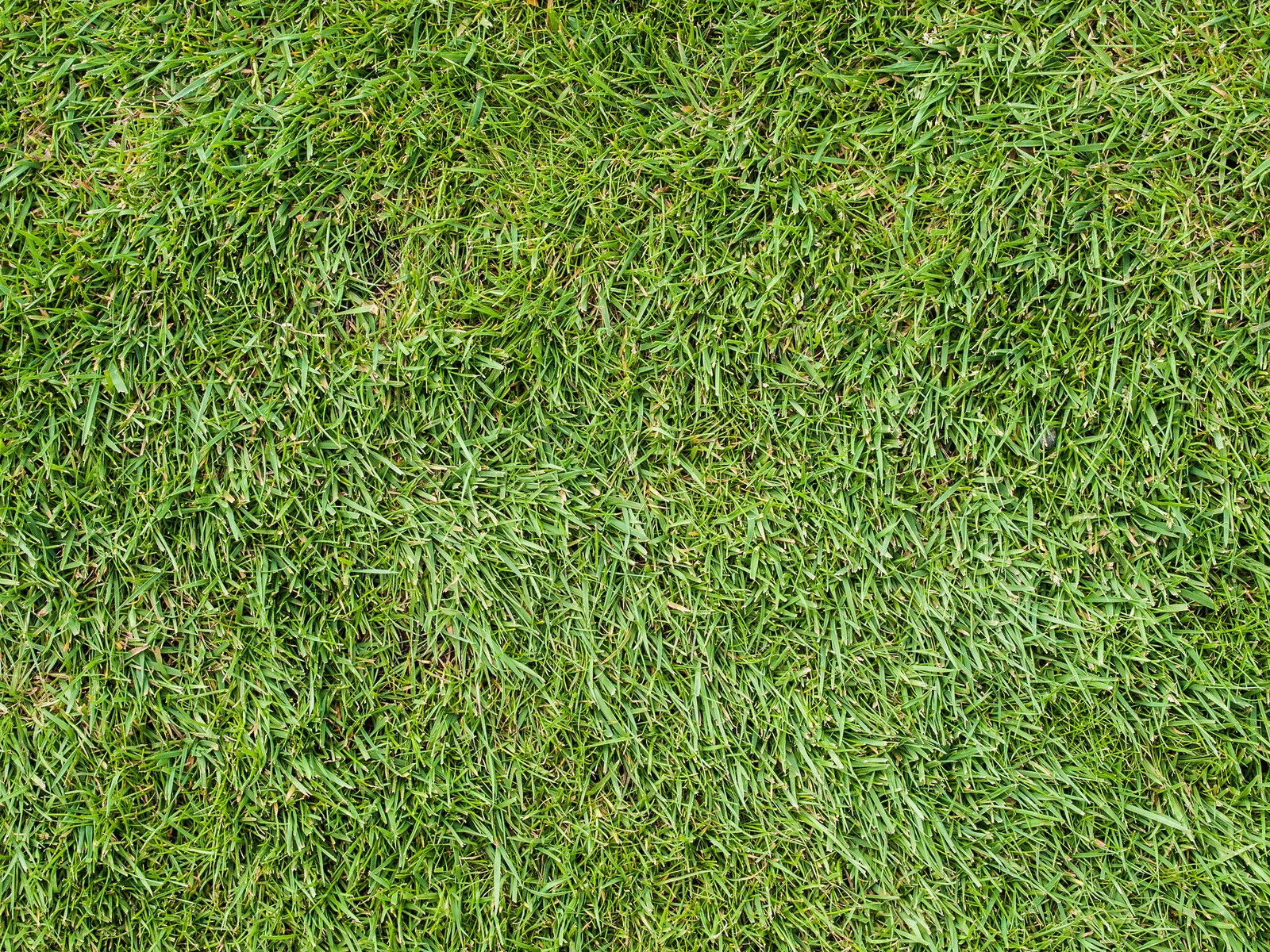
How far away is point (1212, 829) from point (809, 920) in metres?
0.86

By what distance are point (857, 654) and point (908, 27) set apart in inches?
52.8

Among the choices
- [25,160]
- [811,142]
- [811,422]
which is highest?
[811,142]

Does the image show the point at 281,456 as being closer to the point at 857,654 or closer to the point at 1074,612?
the point at 857,654

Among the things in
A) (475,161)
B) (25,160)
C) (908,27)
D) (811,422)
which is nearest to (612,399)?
(811,422)

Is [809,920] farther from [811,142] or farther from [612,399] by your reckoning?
[811,142]

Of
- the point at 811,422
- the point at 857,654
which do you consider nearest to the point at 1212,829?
the point at 857,654

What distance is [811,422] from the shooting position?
186cm

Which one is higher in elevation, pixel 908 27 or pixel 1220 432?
pixel 908 27

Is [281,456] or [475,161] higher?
[475,161]

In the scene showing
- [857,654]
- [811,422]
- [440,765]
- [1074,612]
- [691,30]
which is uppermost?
[691,30]

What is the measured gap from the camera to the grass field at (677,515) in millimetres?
1826

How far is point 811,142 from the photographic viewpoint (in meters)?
1.89

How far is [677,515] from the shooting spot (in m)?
1.86

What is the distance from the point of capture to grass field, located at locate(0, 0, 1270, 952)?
1.83 metres
